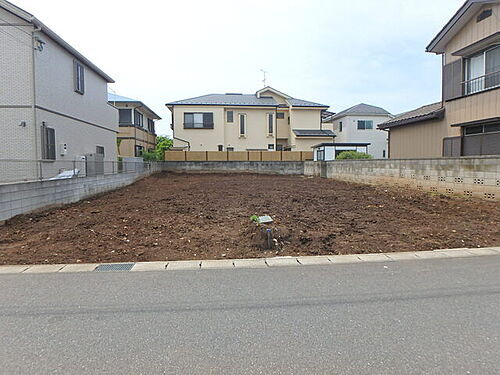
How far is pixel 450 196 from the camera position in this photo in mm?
8711

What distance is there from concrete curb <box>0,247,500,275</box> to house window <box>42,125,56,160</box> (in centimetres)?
727

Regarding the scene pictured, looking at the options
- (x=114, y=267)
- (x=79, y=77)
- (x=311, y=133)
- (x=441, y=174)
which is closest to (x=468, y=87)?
(x=441, y=174)

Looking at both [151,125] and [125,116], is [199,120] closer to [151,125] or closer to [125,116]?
[151,125]

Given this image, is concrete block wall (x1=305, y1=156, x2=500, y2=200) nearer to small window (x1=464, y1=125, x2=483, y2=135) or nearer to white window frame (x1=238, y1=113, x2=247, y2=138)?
small window (x1=464, y1=125, x2=483, y2=135)

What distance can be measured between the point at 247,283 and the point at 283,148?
88.6ft

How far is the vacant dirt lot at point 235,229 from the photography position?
4.82 m

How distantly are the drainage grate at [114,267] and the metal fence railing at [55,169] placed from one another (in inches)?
181

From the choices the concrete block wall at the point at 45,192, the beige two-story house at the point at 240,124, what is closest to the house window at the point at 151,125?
the beige two-story house at the point at 240,124

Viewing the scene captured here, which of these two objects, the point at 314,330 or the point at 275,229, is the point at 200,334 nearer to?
the point at 314,330

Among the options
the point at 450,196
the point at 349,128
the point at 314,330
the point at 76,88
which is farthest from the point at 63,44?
the point at 349,128

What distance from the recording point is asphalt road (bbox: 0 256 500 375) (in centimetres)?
215

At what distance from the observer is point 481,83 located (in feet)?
34.8

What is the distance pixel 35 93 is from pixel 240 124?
18947 millimetres

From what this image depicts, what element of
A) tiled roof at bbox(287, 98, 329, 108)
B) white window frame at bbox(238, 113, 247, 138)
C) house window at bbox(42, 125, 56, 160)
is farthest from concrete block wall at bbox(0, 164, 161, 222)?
tiled roof at bbox(287, 98, 329, 108)
